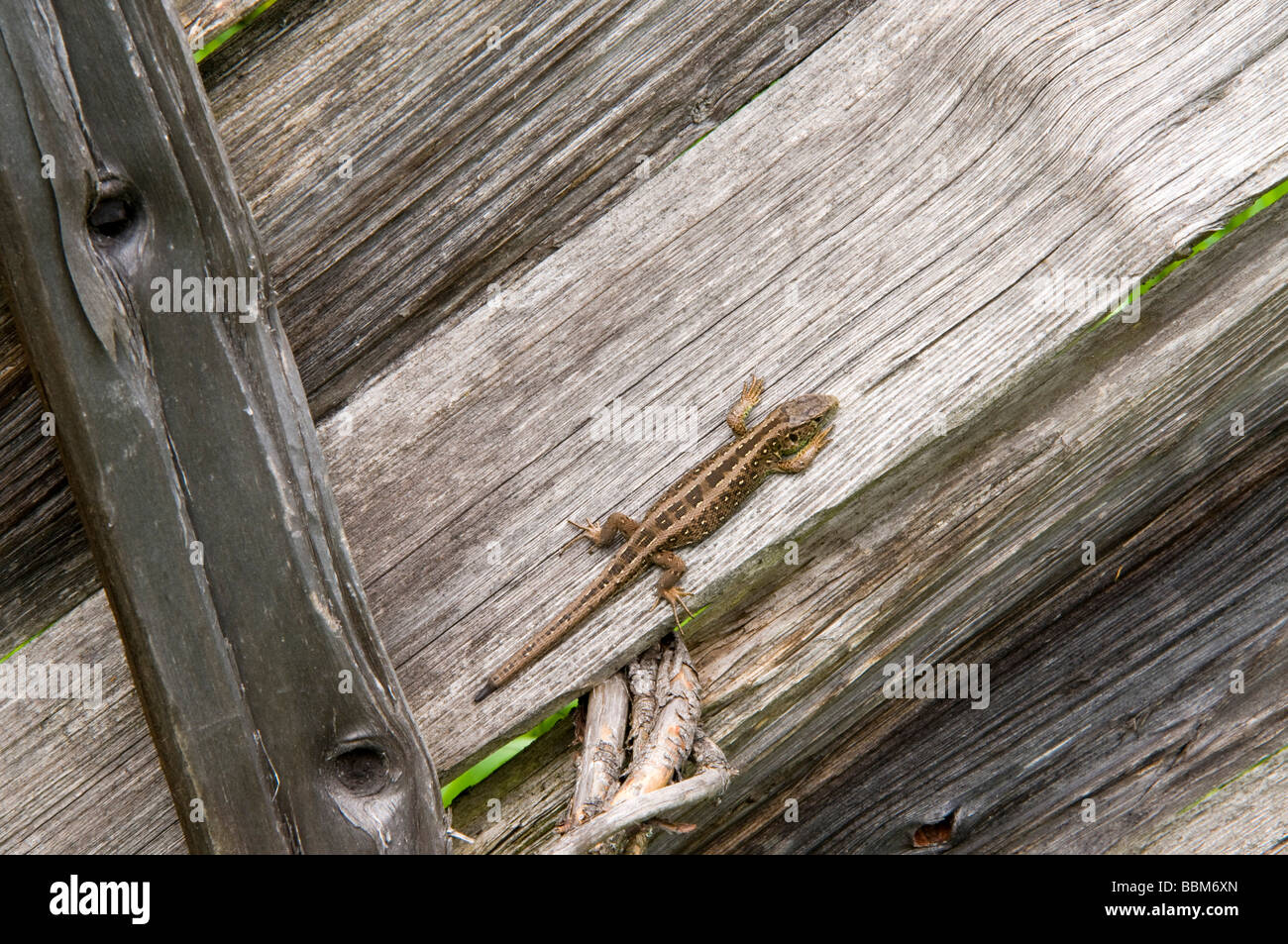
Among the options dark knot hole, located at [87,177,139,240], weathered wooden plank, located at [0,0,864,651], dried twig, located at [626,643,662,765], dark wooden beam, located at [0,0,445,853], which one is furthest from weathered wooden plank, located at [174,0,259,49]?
dried twig, located at [626,643,662,765]

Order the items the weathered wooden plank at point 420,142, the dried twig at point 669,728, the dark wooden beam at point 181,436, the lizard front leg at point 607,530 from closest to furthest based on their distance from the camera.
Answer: the dark wooden beam at point 181,436, the dried twig at point 669,728, the weathered wooden plank at point 420,142, the lizard front leg at point 607,530

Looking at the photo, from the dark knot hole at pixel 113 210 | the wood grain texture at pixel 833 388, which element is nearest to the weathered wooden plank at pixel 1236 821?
the wood grain texture at pixel 833 388

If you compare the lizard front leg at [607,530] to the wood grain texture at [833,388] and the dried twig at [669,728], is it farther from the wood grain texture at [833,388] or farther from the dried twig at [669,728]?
the dried twig at [669,728]

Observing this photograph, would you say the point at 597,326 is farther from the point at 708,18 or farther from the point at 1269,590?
the point at 1269,590

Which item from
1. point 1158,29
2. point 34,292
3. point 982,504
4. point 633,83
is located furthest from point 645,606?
point 1158,29

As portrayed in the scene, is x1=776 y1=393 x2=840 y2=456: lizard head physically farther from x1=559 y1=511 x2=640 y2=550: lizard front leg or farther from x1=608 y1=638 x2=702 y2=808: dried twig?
x1=608 y1=638 x2=702 y2=808: dried twig
